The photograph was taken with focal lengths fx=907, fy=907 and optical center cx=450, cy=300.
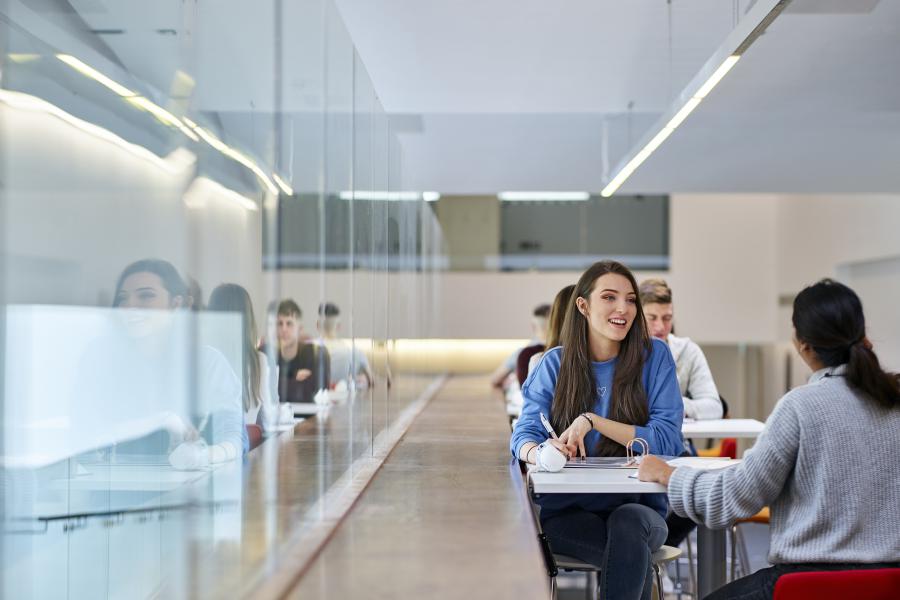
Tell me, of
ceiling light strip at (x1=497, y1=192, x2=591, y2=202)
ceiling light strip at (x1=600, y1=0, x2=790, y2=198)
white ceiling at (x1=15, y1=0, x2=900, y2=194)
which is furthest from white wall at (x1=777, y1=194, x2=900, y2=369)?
ceiling light strip at (x1=600, y1=0, x2=790, y2=198)

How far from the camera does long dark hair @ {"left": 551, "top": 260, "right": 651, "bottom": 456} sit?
10.4 feet

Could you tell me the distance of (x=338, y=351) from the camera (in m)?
3.14

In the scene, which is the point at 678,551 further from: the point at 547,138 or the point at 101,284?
the point at 547,138

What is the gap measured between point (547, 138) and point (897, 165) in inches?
124

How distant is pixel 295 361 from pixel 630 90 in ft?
15.5

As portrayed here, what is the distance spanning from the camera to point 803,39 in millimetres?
5387

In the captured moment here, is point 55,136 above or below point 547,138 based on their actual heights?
below

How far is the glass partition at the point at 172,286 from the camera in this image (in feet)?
5.37

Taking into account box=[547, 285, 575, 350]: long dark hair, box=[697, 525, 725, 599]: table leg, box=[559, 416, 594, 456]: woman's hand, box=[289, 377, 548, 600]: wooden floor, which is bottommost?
box=[697, 525, 725, 599]: table leg

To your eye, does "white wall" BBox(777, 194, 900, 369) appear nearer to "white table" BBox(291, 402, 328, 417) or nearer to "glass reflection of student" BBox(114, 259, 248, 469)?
"white table" BBox(291, 402, 328, 417)

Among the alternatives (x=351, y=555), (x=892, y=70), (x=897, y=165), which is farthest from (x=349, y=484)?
(x=897, y=165)

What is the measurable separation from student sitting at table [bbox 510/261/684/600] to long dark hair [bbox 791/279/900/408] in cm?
83

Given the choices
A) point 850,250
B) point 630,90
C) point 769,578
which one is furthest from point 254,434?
point 850,250

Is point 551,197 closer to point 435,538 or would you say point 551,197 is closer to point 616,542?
point 616,542
